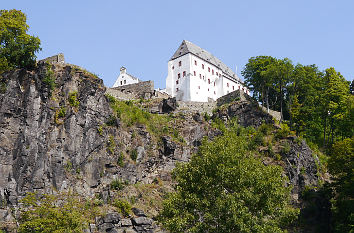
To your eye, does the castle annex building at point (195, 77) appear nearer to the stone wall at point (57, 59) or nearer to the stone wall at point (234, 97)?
the stone wall at point (234, 97)

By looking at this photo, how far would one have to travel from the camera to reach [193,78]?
2864 inches

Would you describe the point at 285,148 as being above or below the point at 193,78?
below

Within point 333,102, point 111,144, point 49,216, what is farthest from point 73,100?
point 333,102

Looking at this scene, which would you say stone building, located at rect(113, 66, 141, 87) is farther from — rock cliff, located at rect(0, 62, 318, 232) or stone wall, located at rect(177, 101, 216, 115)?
rock cliff, located at rect(0, 62, 318, 232)

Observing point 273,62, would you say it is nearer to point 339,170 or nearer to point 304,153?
point 304,153

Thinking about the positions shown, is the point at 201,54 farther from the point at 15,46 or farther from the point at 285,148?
the point at 15,46

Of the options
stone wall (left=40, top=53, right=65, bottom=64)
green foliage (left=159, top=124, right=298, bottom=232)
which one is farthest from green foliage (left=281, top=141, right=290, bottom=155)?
stone wall (left=40, top=53, right=65, bottom=64)

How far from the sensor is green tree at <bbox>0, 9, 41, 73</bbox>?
41094 mm

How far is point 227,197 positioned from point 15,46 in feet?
85.3

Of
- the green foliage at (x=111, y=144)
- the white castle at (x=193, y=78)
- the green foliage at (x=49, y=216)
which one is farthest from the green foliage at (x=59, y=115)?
the white castle at (x=193, y=78)

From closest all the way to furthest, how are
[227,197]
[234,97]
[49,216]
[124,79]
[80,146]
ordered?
[227,197] → [49,216] → [80,146] → [234,97] → [124,79]

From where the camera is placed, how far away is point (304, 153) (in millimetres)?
49594

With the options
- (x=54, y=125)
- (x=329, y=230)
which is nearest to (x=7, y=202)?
(x=54, y=125)

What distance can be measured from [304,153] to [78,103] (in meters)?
26.4
